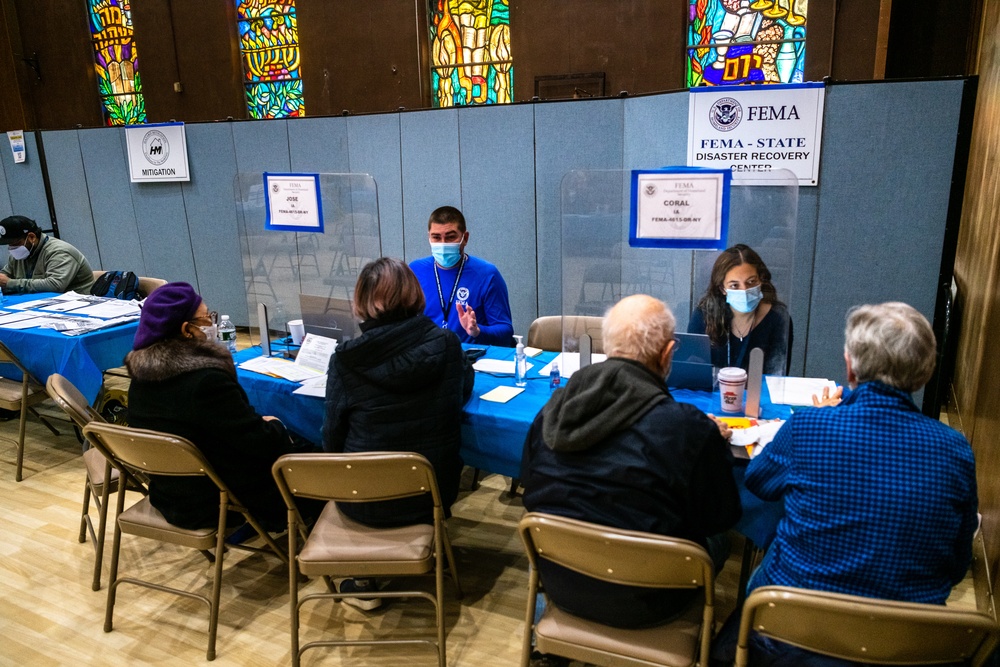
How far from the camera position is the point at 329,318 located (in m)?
3.08

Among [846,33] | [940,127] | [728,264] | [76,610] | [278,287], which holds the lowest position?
[76,610]

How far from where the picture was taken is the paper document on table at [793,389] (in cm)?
228

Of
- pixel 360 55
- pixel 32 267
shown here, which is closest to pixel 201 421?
pixel 32 267

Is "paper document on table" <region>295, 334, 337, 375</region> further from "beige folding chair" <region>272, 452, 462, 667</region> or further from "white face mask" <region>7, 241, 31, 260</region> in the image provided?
"white face mask" <region>7, 241, 31, 260</region>

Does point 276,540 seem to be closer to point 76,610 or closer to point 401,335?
point 76,610

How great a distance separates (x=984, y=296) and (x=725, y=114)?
1.60 metres

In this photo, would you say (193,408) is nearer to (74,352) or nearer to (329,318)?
(329,318)

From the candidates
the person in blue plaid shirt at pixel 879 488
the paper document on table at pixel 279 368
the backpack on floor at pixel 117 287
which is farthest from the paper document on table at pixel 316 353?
the backpack on floor at pixel 117 287

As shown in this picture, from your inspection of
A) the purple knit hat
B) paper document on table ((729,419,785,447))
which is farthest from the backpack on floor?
paper document on table ((729,419,785,447))

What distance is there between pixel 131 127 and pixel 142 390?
16.8ft

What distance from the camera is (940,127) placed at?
3.40 meters

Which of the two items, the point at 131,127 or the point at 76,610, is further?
the point at 131,127

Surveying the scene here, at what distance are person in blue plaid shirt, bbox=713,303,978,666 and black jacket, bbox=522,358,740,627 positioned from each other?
194 millimetres

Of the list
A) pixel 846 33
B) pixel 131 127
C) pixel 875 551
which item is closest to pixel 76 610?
pixel 875 551
